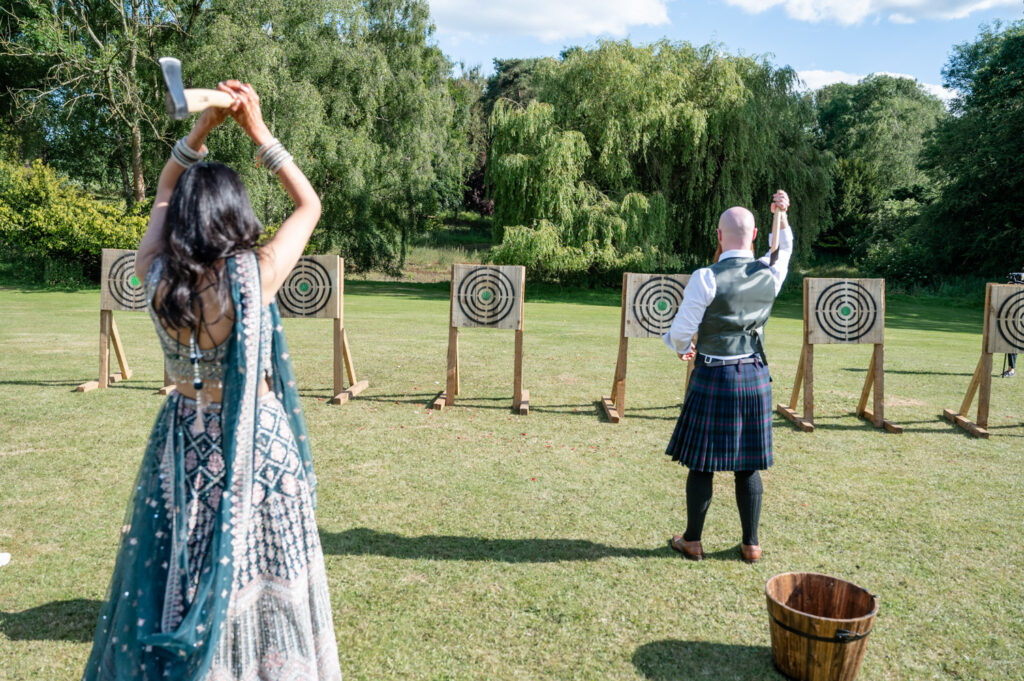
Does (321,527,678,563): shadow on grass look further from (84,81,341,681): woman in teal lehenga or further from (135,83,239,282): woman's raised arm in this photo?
(135,83,239,282): woman's raised arm

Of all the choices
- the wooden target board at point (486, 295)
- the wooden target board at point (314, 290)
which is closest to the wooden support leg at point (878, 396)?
the wooden target board at point (486, 295)

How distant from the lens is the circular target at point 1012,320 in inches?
335

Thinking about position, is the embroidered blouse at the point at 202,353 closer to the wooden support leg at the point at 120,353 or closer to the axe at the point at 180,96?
the axe at the point at 180,96

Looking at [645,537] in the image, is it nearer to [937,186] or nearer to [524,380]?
[524,380]

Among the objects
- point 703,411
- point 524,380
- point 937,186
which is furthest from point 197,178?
point 937,186

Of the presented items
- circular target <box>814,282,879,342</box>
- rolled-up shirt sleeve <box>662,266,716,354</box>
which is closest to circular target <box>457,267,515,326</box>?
circular target <box>814,282,879,342</box>

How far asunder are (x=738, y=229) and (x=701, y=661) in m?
2.39

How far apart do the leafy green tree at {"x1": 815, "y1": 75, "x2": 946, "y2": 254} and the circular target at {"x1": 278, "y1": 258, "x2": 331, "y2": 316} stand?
103ft

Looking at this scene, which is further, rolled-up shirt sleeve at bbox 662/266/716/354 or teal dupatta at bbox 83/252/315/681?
rolled-up shirt sleeve at bbox 662/266/716/354

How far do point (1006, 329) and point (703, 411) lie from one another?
594 cm

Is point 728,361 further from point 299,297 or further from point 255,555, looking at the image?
point 299,297

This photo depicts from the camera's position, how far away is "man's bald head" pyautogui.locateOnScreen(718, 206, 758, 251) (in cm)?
446

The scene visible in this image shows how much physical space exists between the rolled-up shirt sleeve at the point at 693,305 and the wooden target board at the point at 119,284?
7.42 metres

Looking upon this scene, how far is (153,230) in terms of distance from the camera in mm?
2607
